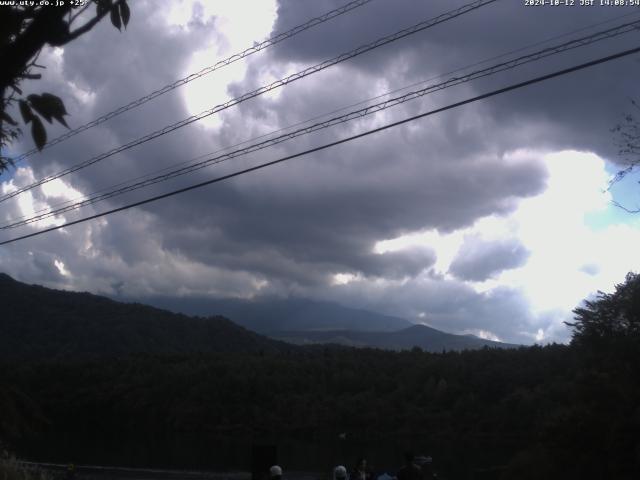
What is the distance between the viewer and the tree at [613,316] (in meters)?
27.8

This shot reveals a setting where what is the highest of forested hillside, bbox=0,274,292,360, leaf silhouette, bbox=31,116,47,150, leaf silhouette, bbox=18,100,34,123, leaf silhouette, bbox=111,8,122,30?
forested hillside, bbox=0,274,292,360

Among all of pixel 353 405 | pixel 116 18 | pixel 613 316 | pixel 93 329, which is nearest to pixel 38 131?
pixel 116 18

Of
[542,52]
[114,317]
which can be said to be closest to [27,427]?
[542,52]

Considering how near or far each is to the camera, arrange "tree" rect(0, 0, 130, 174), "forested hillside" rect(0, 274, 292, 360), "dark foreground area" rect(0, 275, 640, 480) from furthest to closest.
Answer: "forested hillside" rect(0, 274, 292, 360) < "dark foreground area" rect(0, 275, 640, 480) < "tree" rect(0, 0, 130, 174)

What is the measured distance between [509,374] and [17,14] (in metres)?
79.5

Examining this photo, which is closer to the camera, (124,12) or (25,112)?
(25,112)

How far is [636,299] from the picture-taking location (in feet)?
91.0

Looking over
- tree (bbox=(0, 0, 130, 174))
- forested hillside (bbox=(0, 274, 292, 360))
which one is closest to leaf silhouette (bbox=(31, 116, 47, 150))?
tree (bbox=(0, 0, 130, 174))

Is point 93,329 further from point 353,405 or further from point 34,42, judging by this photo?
point 34,42

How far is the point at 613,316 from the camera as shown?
29.2m

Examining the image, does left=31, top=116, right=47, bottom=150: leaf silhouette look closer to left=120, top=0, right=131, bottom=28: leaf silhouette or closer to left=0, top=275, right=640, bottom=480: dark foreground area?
left=120, top=0, right=131, bottom=28: leaf silhouette

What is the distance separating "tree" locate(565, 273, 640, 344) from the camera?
91.1 feet

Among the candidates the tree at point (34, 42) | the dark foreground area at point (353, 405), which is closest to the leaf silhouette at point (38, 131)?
the tree at point (34, 42)

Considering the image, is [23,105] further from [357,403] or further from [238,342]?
[238,342]
